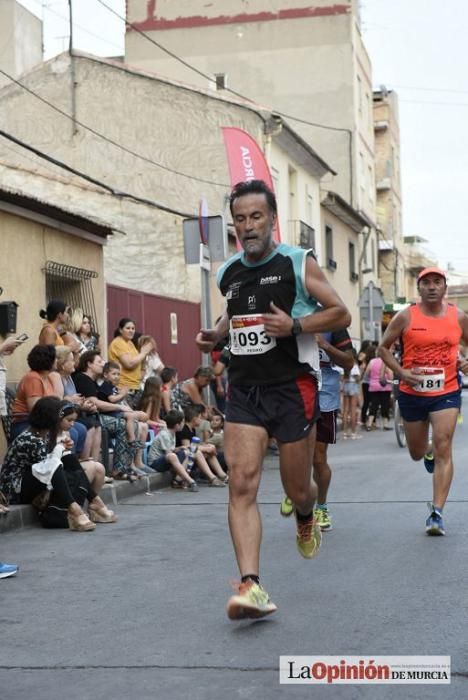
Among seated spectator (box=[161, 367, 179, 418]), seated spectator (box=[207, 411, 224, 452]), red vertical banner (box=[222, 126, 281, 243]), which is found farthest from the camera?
red vertical banner (box=[222, 126, 281, 243])

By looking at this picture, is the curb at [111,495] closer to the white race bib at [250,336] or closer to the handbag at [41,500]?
the handbag at [41,500]

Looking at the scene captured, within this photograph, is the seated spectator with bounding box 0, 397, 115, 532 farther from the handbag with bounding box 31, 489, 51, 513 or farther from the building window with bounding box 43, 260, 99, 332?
the building window with bounding box 43, 260, 99, 332

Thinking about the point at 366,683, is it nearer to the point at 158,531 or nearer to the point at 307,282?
the point at 307,282

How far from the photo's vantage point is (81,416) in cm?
1151

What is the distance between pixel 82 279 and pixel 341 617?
11.8 m

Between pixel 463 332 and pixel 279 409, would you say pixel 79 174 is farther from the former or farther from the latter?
pixel 279 409

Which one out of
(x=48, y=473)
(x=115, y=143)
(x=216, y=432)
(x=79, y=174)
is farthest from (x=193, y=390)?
(x=115, y=143)

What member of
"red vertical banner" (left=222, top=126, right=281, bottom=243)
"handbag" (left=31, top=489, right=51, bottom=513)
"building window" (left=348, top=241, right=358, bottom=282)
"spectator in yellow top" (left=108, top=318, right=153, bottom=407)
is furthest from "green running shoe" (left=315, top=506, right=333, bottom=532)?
"building window" (left=348, top=241, right=358, bottom=282)

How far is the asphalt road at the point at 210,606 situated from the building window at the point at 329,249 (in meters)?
30.4

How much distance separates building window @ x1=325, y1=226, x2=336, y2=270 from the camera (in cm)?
4019

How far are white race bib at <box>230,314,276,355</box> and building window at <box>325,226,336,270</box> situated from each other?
1364 inches

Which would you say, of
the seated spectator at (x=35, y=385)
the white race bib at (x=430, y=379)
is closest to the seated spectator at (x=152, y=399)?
the seated spectator at (x=35, y=385)

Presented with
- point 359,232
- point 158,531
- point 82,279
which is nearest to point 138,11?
point 359,232

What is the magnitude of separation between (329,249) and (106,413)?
29140mm
